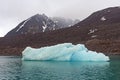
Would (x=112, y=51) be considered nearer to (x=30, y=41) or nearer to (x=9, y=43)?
(x=30, y=41)

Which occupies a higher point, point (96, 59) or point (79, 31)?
point (79, 31)

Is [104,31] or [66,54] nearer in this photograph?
[66,54]

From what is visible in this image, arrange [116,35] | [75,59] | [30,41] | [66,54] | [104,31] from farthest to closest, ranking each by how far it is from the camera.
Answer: [30,41]
[104,31]
[116,35]
[75,59]
[66,54]

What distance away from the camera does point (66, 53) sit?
79562 millimetres

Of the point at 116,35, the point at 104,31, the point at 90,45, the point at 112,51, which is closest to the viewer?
the point at 112,51

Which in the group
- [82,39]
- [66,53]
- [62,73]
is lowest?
[62,73]

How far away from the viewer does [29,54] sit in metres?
89.3

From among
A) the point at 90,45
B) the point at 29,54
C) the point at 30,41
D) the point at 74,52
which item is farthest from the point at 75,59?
the point at 30,41

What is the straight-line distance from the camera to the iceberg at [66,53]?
79.9 m

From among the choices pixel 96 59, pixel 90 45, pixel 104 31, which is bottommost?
pixel 96 59

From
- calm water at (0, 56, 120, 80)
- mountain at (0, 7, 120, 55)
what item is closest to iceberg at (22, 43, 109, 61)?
calm water at (0, 56, 120, 80)

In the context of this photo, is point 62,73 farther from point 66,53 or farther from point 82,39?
point 82,39

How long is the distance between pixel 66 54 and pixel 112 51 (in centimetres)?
6331

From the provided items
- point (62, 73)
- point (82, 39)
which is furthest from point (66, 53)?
point (82, 39)
